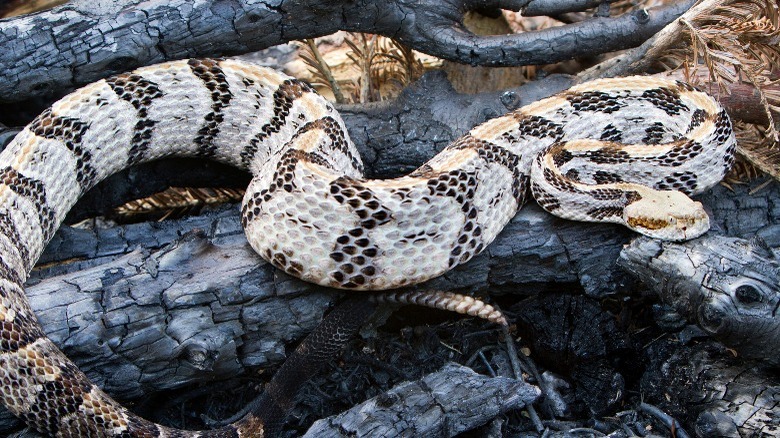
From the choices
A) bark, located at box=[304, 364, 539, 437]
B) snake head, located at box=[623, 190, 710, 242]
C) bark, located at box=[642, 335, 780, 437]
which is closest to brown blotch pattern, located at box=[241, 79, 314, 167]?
bark, located at box=[304, 364, 539, 437]

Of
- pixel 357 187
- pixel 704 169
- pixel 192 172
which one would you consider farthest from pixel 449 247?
pixel 192 172

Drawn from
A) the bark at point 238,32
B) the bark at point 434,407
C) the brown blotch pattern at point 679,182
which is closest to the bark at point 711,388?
the bark at point 434,407

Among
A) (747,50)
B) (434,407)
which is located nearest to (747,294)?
(434,407)

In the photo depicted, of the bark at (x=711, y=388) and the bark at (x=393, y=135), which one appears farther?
the bark at (x=393, y=135)

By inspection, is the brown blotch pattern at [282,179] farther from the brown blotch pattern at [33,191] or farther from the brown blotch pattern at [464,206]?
the brown blotch pattern at [33,191]

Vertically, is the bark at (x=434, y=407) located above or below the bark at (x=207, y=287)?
below

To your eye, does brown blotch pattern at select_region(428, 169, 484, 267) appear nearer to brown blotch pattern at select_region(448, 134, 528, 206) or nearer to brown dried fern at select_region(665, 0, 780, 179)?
brown blotch pattern at select_region(448, 134, 528, 206)

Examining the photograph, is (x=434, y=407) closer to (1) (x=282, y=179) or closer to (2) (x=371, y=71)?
(1) (x=282, y=179)

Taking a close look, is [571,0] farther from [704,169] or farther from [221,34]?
[221,34]
